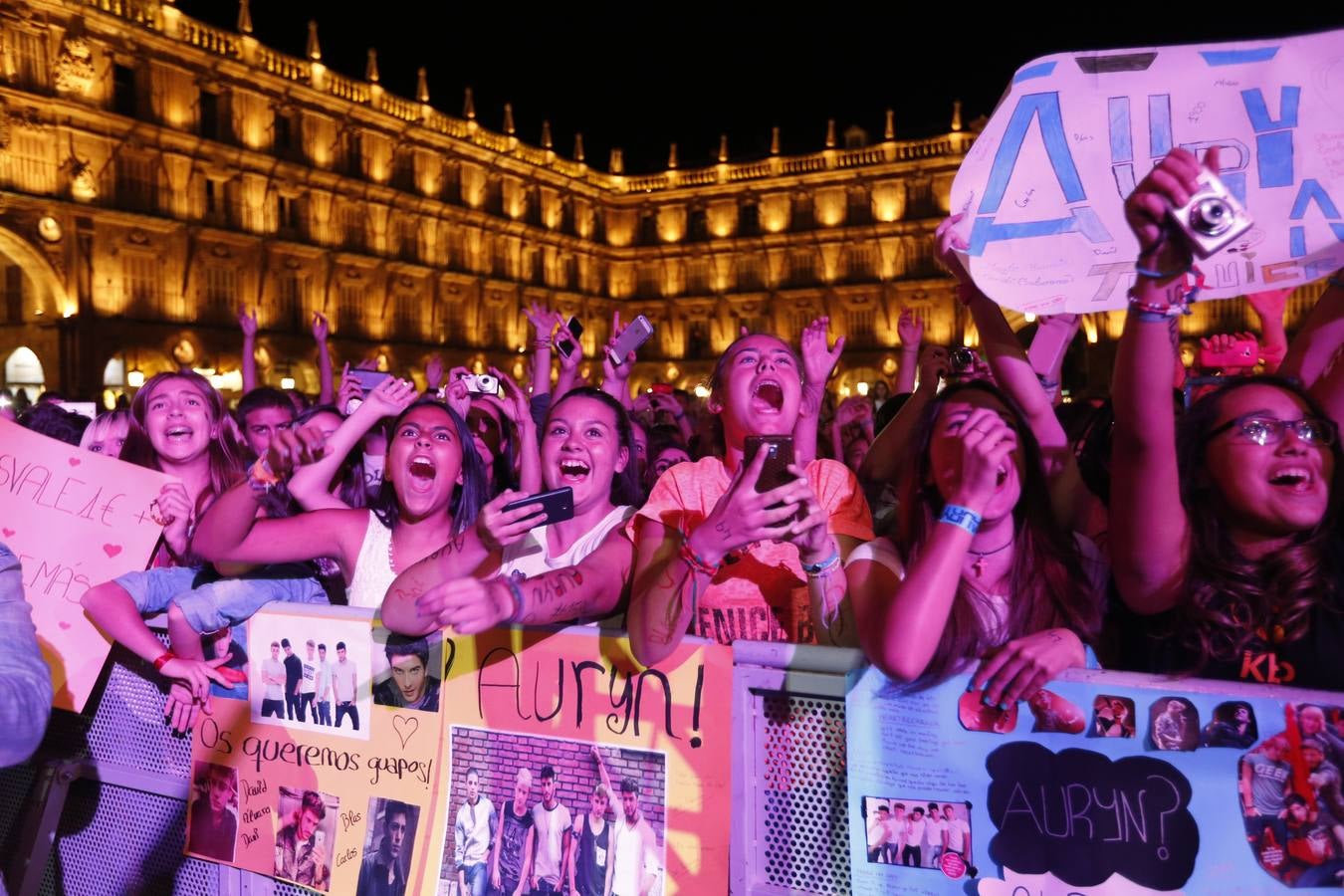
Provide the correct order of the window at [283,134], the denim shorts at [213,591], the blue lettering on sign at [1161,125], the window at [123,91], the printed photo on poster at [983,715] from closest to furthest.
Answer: the printed photo on poster at [983,715] < the blue lettering on sign at [1161,125] < the denim shorts at [213,591] < the window at [123,91] < the window at [283,134]

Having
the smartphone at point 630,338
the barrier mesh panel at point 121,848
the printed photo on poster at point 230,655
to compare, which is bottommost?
the barrier mesh panel at point 121,848

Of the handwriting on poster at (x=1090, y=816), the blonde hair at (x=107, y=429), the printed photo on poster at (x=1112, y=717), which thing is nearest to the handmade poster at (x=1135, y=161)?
the printed photo on poster at (x=1112, y=717)

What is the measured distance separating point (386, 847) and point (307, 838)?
0.79 ft

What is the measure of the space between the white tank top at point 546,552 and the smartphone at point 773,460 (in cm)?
100

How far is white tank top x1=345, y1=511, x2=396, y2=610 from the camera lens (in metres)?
2.85

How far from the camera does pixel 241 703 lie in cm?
258

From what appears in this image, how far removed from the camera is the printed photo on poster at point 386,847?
2307mm

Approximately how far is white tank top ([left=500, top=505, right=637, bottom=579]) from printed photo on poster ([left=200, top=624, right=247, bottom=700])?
0.71 metres

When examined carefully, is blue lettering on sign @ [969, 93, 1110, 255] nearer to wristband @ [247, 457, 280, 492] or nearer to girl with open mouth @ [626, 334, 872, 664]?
girl with open mouth @ [626, 334, 872, 664]

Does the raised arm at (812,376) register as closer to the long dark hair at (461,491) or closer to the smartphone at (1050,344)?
the smartphone at (1050,344)

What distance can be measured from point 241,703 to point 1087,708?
2.07 meters

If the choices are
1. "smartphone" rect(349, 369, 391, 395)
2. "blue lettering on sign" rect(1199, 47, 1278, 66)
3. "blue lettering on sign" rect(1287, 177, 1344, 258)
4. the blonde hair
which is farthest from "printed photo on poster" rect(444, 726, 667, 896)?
the blonde hair

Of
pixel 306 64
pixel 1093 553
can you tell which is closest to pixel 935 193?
pixel 306 64

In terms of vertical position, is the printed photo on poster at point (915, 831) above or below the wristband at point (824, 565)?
below
